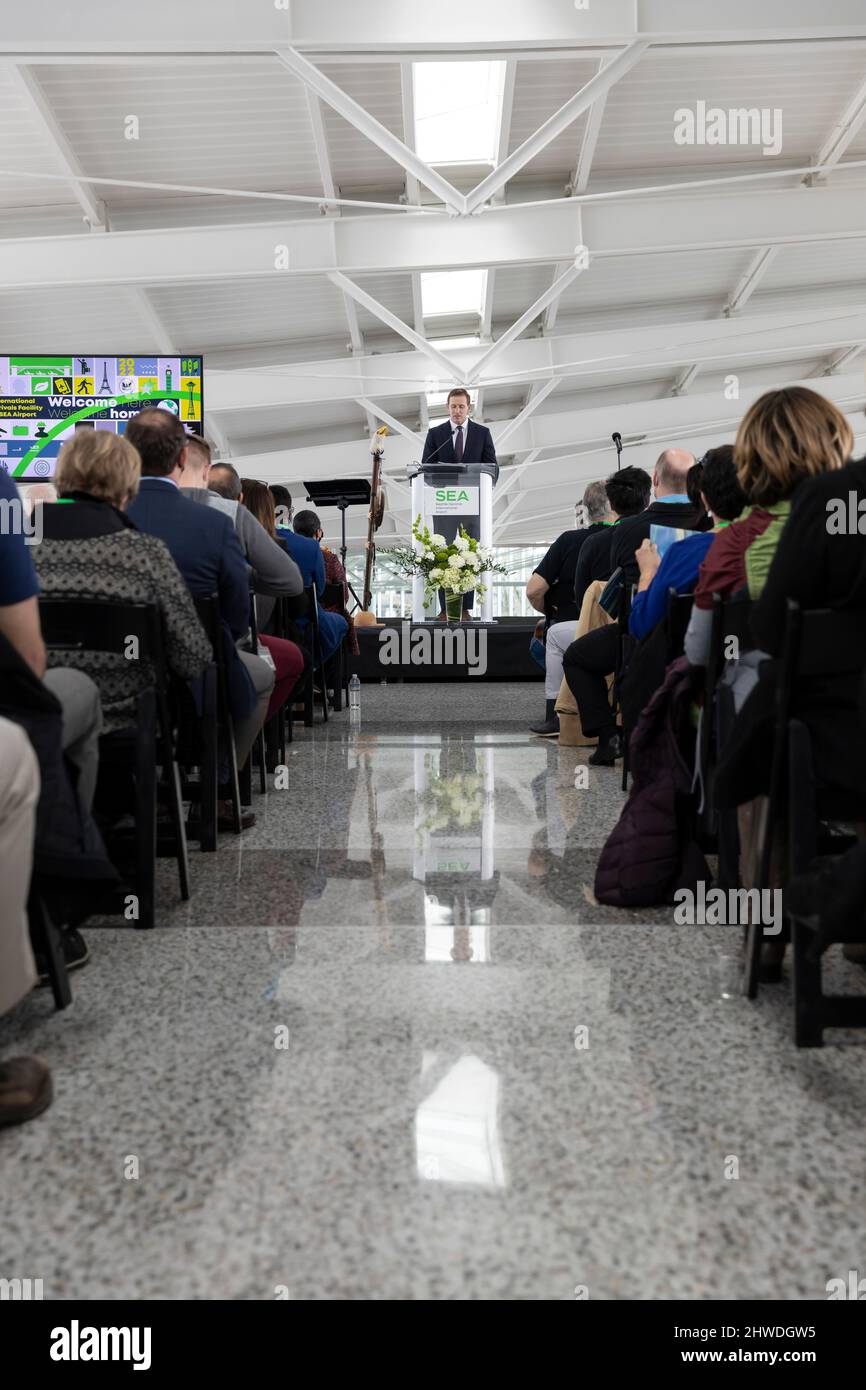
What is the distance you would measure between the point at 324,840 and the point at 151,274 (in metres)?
7.58

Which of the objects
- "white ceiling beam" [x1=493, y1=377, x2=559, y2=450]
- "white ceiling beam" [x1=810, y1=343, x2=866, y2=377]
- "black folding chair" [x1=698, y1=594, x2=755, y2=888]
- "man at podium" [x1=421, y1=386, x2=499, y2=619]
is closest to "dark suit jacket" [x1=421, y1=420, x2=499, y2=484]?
"man at podium" [x1=421, y1=386, x2=499, y2=619]

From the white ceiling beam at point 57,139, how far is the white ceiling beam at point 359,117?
177cm

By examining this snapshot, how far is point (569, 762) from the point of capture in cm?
513

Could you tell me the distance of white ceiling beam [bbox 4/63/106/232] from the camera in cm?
727

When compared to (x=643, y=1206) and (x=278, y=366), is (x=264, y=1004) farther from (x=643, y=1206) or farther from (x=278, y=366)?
(x=278, y=366)

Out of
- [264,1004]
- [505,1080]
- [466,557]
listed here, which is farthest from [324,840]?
[466,557]

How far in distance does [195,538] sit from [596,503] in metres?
3.16

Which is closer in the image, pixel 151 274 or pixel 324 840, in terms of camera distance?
pixel 324 840

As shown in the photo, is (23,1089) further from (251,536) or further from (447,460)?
(447,460)

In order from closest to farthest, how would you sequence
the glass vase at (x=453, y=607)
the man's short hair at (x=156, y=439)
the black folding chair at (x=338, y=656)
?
the man's short hair at (x=156, y=439)
the black folding chair at (x=338, y=656)
the glass vase at (x=453, y=607)

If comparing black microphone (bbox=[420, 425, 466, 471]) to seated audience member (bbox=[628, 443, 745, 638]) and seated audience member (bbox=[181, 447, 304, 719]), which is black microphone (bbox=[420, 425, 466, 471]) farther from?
seated audience member (bbox=[628, 443, 745, 638])

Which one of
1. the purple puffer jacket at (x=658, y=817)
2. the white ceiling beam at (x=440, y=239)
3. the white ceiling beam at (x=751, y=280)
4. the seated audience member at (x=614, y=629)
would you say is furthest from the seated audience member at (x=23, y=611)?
the white ceiling beam at (x=751, y=280)

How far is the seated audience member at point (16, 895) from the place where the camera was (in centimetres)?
146

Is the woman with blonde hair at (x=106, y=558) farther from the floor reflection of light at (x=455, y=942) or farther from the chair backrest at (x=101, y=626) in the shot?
the floor reflection of light at (x=455, y=942)
